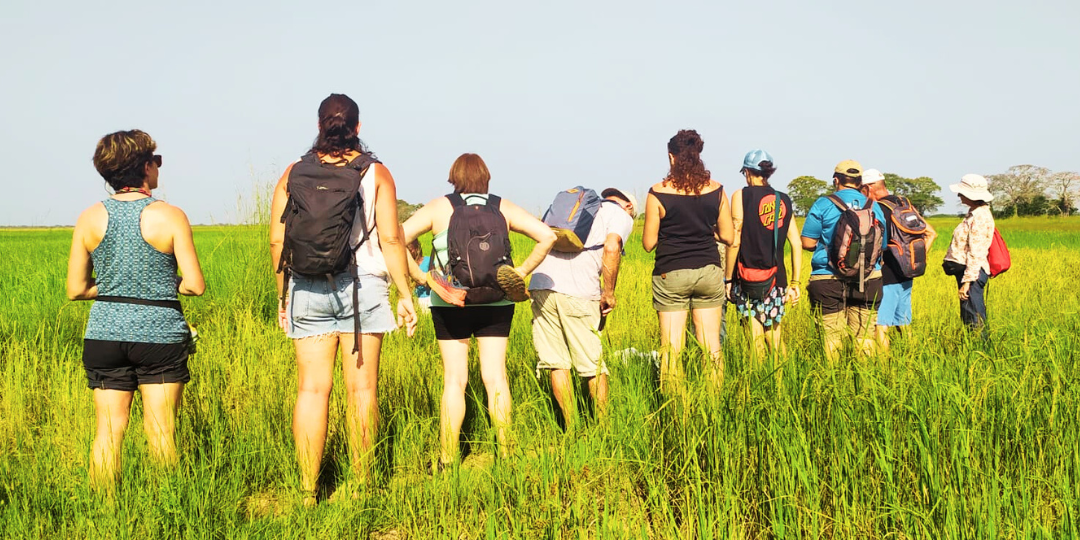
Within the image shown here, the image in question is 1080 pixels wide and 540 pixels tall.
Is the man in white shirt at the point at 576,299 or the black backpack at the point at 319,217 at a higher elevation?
the black backpack at the point at 319,217

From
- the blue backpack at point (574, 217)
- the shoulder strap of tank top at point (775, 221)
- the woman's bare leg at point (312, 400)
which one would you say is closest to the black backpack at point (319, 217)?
the woman's bare leg at point (312, 400)

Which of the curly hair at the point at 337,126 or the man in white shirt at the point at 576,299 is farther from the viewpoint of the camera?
the man in white shirt at the point at 576,299

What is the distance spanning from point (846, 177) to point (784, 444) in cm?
331

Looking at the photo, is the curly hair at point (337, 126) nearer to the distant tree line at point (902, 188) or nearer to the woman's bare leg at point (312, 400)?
the woman's bare leg at point (312, 400)

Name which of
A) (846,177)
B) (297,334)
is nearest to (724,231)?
(846,177)

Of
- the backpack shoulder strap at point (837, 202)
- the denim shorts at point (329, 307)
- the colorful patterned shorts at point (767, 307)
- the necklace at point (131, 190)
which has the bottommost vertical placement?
the colorful patterned shorts at point (767, 307)

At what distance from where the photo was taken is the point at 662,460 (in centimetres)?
330

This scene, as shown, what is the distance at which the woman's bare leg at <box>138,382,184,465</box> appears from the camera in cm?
343

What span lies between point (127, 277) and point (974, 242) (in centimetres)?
669

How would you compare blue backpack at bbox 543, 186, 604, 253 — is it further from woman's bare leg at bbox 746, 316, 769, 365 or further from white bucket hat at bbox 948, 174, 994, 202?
white bucket hat at bbox 948, 174, 994, 202

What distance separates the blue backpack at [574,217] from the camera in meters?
4.52

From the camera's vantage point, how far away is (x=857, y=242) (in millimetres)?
5500

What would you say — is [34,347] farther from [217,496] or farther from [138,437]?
[217,496]

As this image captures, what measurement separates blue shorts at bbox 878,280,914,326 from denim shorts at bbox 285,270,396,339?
4487mm
